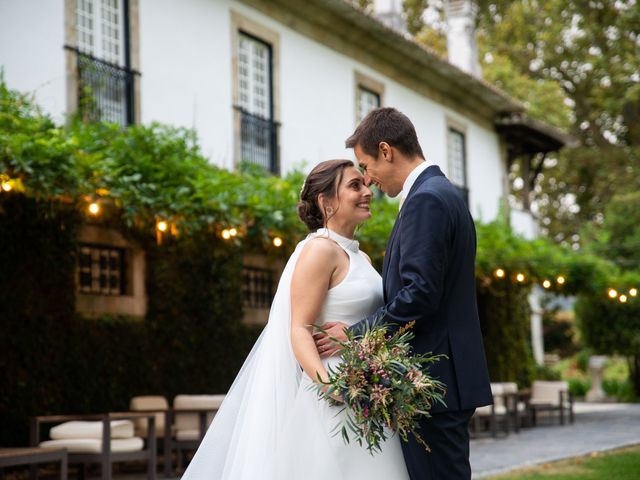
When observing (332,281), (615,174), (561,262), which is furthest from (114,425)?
(615,174)

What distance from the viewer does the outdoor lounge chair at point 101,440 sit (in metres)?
9.13

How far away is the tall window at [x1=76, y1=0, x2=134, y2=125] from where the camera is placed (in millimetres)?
11742

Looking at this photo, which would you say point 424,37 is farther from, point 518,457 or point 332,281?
point 332,281

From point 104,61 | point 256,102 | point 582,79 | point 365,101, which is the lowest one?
point 104,61

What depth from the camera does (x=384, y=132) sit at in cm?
370

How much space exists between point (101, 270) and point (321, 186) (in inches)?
339

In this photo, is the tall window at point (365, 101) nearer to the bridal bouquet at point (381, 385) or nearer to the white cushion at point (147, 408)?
the white cushion at point (147, 408)

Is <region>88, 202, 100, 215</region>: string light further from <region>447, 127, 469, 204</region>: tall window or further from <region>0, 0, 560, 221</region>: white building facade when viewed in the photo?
<region>447, 127, 469, 204</region>: tall window

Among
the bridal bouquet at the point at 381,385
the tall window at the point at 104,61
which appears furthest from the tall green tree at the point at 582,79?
the bridal bouquet at the point at 381,385

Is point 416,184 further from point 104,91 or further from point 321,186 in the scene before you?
point 104,91

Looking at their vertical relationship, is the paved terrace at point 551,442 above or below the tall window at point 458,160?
below

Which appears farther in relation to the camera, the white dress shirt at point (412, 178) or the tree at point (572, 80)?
the tree at point (572, 80)

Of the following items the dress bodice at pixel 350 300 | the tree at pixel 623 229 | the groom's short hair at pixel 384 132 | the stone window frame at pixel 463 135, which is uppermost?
the stone window frame at pixel 463 135

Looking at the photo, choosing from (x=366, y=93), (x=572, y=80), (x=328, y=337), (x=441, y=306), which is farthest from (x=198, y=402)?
(x=572, y=80)
